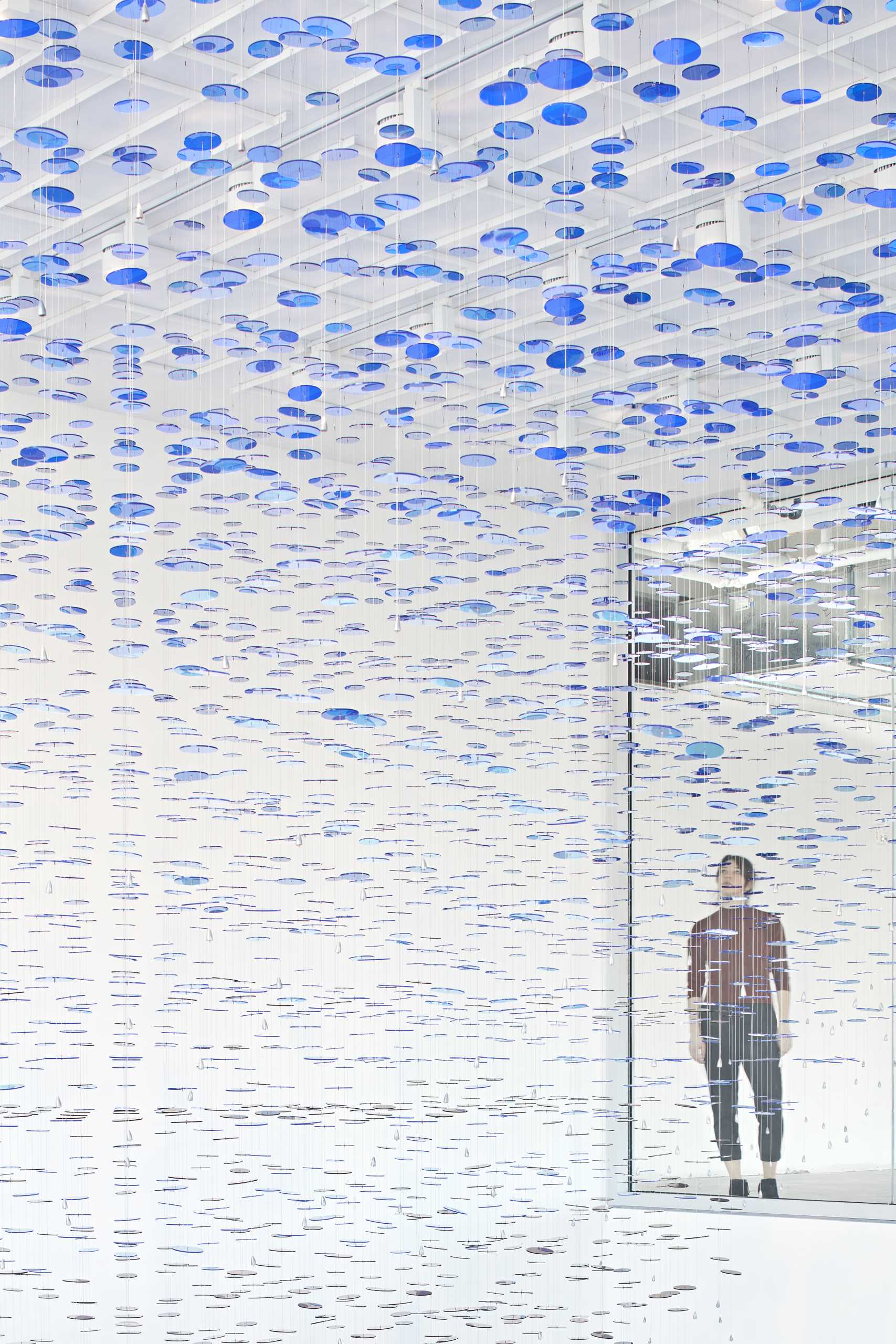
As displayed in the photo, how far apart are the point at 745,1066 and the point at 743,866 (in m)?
0.94

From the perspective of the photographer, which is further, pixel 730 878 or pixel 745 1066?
pixel 745 1066

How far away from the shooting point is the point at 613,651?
310 inches

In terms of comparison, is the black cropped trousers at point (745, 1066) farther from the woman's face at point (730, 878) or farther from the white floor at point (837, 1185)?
the woman's face at point (730, 878)

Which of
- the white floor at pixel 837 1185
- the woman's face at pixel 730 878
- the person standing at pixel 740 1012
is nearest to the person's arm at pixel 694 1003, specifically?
the person standing at pixel 740 1012

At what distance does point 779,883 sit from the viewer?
7.33 meters

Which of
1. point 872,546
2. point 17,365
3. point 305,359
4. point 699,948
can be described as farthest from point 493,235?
Result: point 699,948

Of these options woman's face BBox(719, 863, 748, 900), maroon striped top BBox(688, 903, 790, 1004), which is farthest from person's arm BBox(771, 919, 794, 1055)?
woman's face BBox(719, 863, 748, 900)

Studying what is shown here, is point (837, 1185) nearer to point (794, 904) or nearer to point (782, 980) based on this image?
point (782, 980)

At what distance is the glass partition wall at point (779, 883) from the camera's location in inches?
268

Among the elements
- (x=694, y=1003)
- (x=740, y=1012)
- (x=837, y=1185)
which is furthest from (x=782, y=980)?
(x=837, y=1185)

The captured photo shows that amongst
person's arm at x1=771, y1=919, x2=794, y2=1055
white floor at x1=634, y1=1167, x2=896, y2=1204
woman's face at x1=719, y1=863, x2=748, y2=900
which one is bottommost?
white floor at x1=634, y1=1167, x2=896, y2=1204

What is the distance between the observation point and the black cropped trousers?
6.99 meters

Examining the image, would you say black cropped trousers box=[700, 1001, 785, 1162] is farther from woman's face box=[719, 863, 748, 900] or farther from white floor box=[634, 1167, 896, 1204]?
woman's face box=[719, 863, 748, 900]

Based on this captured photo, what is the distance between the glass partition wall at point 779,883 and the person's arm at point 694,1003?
1cm
